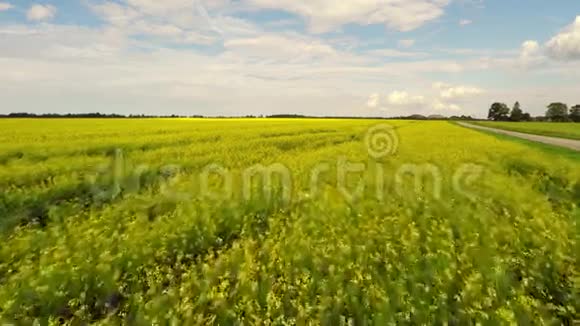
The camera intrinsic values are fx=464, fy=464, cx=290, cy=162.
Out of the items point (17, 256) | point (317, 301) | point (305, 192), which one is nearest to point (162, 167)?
point (305, 192)

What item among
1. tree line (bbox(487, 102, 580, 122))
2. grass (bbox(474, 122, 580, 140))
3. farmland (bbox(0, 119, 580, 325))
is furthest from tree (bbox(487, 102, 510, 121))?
farmland (bbox(0, 119, 580, 325))

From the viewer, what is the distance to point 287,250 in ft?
20.5

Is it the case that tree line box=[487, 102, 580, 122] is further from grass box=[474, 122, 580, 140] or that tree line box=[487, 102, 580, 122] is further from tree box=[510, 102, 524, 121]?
grass box=[474, 122, 580, 140]

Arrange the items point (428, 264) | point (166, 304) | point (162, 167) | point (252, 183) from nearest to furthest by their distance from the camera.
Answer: point (166, 304)
point (428, 264)
point (252, 183)
point (162, 167)

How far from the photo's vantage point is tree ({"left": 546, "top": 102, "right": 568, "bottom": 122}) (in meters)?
141

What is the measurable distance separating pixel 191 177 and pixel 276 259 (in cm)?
588

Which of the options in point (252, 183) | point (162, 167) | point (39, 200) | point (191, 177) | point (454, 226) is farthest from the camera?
point (162, 167)

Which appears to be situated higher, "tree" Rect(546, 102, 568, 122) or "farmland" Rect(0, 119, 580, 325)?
"farmland" Rect(0, 119, 580, 325)

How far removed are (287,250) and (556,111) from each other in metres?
162

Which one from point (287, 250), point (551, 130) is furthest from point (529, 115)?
point (287, 250)

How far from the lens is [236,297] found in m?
5.10

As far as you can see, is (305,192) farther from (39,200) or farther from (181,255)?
(39,200)

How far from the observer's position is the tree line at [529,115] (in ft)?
450

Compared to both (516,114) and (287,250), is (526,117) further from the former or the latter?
(287,250)
